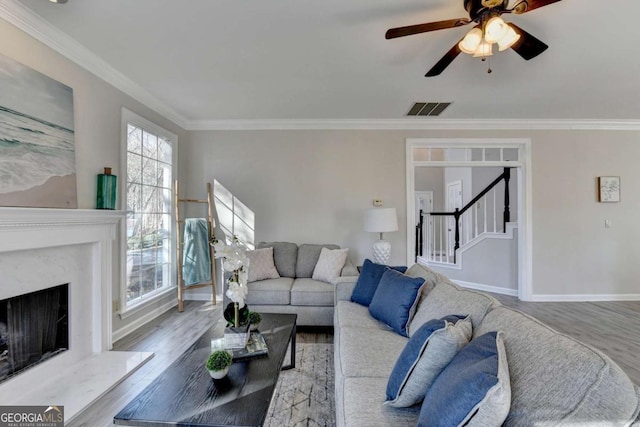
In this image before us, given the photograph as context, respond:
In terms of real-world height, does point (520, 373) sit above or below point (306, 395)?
above

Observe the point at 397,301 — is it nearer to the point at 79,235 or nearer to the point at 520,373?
the point at 520,373

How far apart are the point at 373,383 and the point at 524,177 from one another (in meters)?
4.29

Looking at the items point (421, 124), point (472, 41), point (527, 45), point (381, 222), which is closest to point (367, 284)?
point (381, 222)

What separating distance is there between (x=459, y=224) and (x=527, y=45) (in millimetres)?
4524

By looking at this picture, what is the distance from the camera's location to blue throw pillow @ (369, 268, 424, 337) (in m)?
2.11

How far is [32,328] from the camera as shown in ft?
7.41

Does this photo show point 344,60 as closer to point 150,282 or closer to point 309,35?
point 309,35

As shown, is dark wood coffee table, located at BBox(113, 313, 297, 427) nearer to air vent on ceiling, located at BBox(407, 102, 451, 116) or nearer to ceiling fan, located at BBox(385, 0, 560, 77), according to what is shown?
ceiling fan, located at BBox(385, 0, 560, 77)

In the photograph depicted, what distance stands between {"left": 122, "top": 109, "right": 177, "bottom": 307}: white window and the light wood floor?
46 centimetres

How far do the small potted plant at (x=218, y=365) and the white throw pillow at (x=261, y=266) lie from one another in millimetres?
2049

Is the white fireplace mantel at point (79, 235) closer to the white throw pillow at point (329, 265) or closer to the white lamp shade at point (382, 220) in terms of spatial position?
the white throw pillow at point (329, 265)

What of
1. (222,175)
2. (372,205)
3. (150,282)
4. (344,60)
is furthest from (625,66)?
(150,282)

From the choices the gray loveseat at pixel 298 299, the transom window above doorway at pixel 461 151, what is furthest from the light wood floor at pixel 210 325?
the transom window above doorway at pixel 461 151

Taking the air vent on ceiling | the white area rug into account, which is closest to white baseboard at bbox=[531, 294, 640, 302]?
the air vent on ceiling
